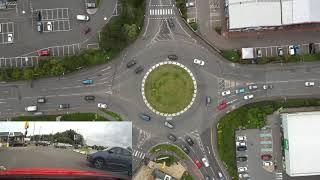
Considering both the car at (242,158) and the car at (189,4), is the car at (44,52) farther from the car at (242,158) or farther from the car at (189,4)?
the car at (242,158)

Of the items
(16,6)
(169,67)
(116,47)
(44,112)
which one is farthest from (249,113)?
(16,6)

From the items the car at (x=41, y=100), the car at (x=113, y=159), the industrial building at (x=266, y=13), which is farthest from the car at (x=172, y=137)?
the car at (x=41, y=100)

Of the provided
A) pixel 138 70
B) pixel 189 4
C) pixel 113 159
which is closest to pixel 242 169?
pixel 113 159

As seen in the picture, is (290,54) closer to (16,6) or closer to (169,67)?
(169,67)

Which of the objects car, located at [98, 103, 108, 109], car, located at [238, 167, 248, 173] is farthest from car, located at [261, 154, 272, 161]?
car, located at [98, 103, 108, 109]

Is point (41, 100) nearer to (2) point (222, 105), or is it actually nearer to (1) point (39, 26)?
(1) point (39, 26)

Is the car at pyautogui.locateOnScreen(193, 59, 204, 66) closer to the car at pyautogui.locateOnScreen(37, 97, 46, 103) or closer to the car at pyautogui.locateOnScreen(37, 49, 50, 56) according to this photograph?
the car at pyautogui.locateOnScreen(37, 49, 50, 56)
